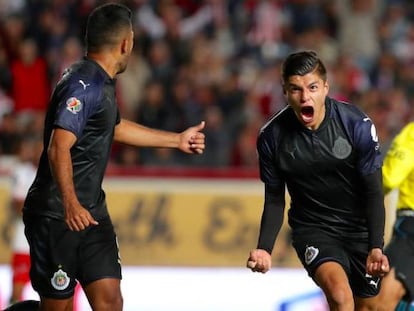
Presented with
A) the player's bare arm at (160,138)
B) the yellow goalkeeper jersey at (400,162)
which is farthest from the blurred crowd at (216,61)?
the player's bare arm at (160,138)

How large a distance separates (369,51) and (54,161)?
8935 mm

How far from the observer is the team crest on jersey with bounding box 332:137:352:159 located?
712 cm

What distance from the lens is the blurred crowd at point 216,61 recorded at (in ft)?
44.3

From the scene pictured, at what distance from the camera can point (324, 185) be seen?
724 centimetres

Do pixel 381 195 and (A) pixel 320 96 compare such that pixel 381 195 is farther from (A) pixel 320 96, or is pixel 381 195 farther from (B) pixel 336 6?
(B) pixel 336 6

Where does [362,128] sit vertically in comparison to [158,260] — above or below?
above

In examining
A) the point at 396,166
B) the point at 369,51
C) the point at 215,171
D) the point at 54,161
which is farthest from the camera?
the point at 369,51

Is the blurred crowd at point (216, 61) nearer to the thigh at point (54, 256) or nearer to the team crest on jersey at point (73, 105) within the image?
the thigh at point (54, 256)

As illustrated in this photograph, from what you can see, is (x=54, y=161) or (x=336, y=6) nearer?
(x=54, y=161)

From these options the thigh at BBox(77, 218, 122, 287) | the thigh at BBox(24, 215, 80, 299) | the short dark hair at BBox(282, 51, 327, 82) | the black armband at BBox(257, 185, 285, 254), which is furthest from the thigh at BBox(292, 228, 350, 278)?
the thigh at BBox(24, 215, 80, 299)

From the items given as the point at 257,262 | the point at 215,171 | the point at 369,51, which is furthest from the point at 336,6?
the point at 257,262

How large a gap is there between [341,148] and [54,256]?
1.67 metres

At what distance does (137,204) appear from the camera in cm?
1283

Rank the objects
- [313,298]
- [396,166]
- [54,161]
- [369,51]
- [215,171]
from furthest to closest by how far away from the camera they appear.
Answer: [369,51], [215,171], [313,298], [396,166], [54,161]
